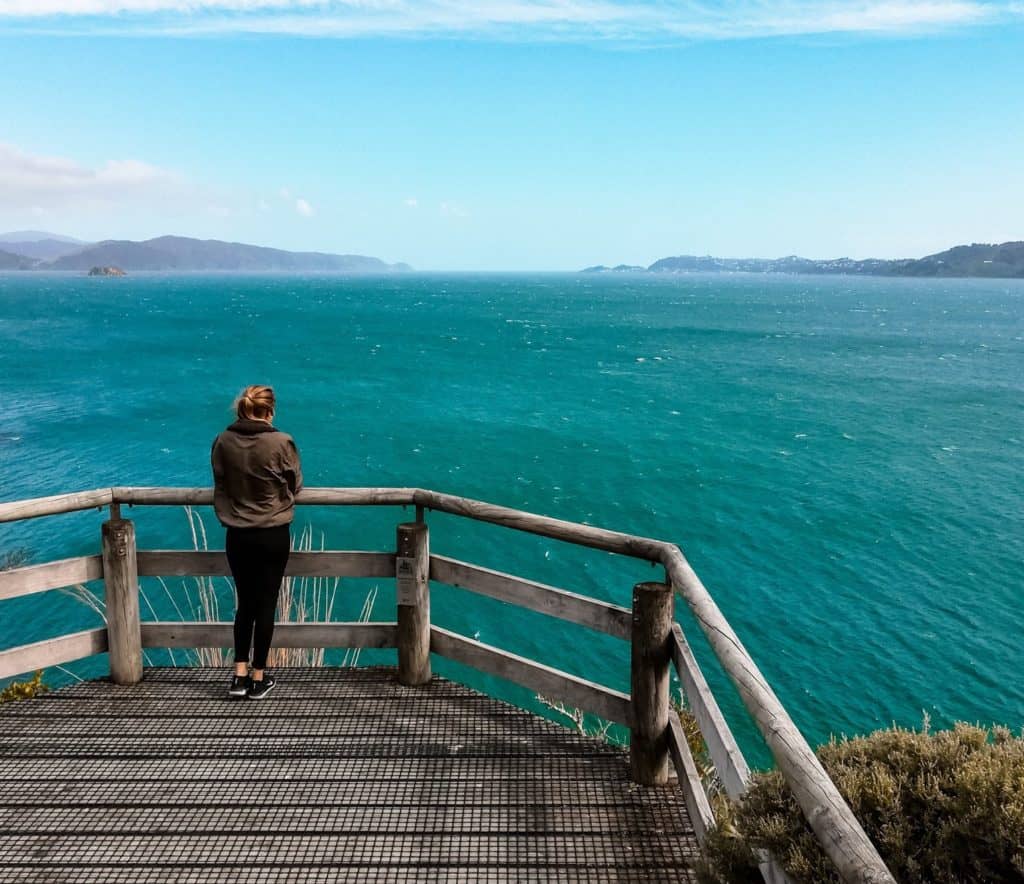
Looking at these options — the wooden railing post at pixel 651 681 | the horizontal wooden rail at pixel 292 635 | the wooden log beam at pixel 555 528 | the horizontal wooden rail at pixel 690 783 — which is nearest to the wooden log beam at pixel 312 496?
the wooden log beam at pixel 555 528

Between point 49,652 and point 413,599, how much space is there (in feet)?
7.71

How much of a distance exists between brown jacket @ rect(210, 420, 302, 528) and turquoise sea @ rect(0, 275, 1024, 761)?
1685 centimetres

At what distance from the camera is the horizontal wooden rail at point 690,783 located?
3.68 m

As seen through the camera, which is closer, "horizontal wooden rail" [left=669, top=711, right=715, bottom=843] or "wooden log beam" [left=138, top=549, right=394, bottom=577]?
"horizontal wooden rail" [left=669, top=711, right=715, bottom=843]

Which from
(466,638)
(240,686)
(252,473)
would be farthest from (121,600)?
(466,638)

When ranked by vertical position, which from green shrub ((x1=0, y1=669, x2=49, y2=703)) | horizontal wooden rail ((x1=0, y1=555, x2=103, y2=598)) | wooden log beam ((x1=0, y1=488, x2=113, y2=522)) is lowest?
green shrub ((x1=0, y1=669, x2=49, y2=703))

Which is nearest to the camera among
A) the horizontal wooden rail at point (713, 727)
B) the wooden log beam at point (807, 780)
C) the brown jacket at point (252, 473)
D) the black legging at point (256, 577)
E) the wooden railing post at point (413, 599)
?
the wooden log beam at point (807, 780)

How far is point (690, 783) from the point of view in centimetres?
391

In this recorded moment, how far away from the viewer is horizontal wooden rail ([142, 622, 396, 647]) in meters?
5.53

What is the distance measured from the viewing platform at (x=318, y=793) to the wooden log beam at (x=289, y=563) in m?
0.79

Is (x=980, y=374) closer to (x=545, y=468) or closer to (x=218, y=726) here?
(x=545, y=468)

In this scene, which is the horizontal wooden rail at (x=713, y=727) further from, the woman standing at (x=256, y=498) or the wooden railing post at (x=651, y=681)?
the woman standing at (x=256, y=498)

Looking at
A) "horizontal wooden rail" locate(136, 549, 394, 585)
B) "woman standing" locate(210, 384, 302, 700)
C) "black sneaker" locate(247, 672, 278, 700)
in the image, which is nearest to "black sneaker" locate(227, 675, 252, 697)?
"black sneaker" locate(247, 672, 278, 700)

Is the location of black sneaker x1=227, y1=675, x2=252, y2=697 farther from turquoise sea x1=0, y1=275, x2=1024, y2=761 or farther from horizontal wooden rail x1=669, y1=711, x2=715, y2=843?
turquoise sea x1=0, y1=275, x2=1024, y2=761
